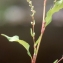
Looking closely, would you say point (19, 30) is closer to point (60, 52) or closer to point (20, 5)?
point (20, 5)

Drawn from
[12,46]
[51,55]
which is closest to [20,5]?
[12,46]

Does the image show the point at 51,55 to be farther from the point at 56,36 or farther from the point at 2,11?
the point at 2,11

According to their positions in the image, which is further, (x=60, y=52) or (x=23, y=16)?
(x=60, y=52)

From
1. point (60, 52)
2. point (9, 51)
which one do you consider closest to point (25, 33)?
point (9, 51)

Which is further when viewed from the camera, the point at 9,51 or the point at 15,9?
the point at 9,51

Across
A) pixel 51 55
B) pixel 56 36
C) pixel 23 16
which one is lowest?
pixel 51 55

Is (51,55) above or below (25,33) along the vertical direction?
below
